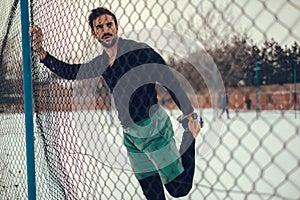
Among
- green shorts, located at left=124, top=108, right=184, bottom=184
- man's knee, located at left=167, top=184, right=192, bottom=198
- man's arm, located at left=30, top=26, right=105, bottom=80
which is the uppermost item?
man's arm, located at left=30, top=26, right=105, bottom=80

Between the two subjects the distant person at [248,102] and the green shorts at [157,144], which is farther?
the distant person at [248,102]

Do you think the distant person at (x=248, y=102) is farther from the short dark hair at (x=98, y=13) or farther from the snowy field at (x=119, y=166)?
the short dark hair at (x=98, y=13)

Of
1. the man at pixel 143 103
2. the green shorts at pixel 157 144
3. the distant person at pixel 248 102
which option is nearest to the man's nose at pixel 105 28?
the man at pixel 143 103

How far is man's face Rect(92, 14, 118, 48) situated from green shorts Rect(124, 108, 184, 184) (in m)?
0.42

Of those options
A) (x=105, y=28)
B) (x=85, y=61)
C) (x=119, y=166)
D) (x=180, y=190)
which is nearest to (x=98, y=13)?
(x=105, y=28)

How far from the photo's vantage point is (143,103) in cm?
172

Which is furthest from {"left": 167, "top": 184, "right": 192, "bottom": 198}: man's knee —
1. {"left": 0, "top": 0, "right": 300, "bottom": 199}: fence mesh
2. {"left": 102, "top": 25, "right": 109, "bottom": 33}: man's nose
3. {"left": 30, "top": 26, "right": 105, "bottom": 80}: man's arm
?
{"left": 102, "top": 25, "right": 109, "bottom": 33}: man's nose

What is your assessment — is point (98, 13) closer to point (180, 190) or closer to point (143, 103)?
point (143, 103)

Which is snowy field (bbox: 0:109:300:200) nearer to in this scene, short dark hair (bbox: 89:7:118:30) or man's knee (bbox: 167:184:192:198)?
man's knee (bbox: 167:184:192:198)

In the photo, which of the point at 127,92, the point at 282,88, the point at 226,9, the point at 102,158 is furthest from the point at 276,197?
the point at 282,88

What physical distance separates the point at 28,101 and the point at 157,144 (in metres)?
0.77

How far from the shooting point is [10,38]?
2516mm

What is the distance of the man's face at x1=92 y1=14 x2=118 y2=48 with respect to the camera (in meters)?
1.68

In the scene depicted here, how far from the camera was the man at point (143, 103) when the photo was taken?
1675 mm
